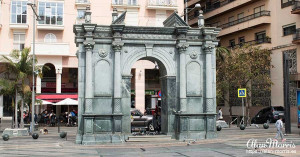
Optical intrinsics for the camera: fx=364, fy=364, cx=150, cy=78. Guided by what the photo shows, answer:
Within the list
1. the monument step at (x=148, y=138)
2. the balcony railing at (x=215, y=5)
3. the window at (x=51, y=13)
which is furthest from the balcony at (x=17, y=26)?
the monument step at (x=148, y=138)

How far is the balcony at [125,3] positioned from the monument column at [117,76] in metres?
27.4

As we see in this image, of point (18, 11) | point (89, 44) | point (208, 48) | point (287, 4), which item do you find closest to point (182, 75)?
point (208, 48)

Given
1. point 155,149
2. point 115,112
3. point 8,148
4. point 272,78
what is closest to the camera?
point 155,149

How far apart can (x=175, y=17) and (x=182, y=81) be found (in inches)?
138

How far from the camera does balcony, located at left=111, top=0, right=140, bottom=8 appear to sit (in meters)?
45.4

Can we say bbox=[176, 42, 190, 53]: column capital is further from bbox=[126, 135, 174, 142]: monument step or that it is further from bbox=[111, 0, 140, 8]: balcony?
bbox=[111, 0, 140, 8]: balcony

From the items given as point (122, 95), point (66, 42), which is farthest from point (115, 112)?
point (66, 42)

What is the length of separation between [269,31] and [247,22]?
3414mm

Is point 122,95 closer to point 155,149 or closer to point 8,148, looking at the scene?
point 155,149

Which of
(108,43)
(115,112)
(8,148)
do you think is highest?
(108,43)

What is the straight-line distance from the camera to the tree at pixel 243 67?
37438 mm

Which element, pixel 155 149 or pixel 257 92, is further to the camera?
pixel 257 92

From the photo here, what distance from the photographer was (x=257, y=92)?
42.5 m

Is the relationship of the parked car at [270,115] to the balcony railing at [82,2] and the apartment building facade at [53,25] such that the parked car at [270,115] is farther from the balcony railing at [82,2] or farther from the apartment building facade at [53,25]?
the balcony railing at [82,2]
